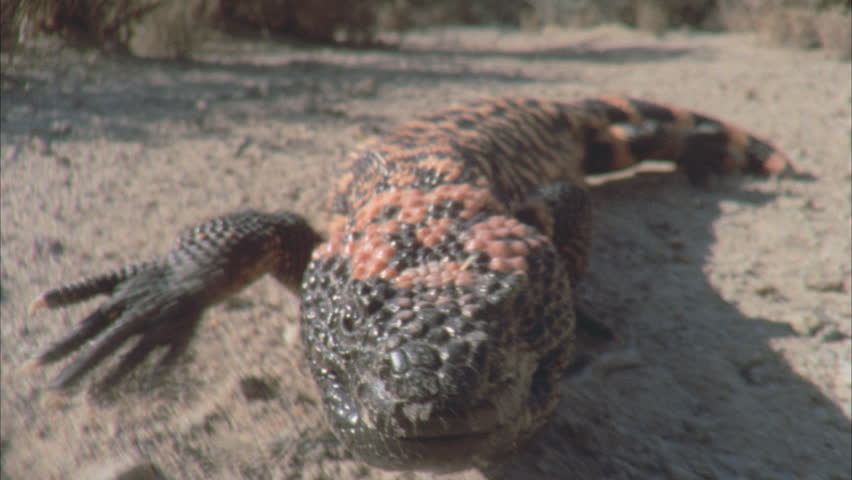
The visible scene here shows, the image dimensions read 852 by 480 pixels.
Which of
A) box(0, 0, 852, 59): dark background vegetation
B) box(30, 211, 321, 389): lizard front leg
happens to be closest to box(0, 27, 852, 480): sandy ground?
box(30, 211, 321, 389): lizard front leg

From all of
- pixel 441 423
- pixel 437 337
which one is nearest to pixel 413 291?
pixel 437 337

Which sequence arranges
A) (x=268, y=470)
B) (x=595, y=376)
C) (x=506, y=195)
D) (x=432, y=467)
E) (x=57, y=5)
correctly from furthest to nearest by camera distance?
(x=57, y=5) < (x=506, y=195) < (x=595, y=376) < (x=268, y=470) < (x=432, y=467)

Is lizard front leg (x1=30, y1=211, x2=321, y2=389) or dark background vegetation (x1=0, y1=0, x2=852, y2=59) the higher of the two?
dark background vegetation (x1=0, y1=0, x2=852, y2=59)

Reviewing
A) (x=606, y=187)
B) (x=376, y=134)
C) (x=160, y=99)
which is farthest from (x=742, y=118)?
(x=160, y=99)

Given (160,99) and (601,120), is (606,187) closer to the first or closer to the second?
(601,120)

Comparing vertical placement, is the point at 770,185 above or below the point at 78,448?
above

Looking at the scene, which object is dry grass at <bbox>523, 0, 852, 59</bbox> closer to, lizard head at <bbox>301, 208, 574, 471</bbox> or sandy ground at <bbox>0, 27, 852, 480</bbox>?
sandy ground at <bbox>0, 27, 852, 480</bbox>
